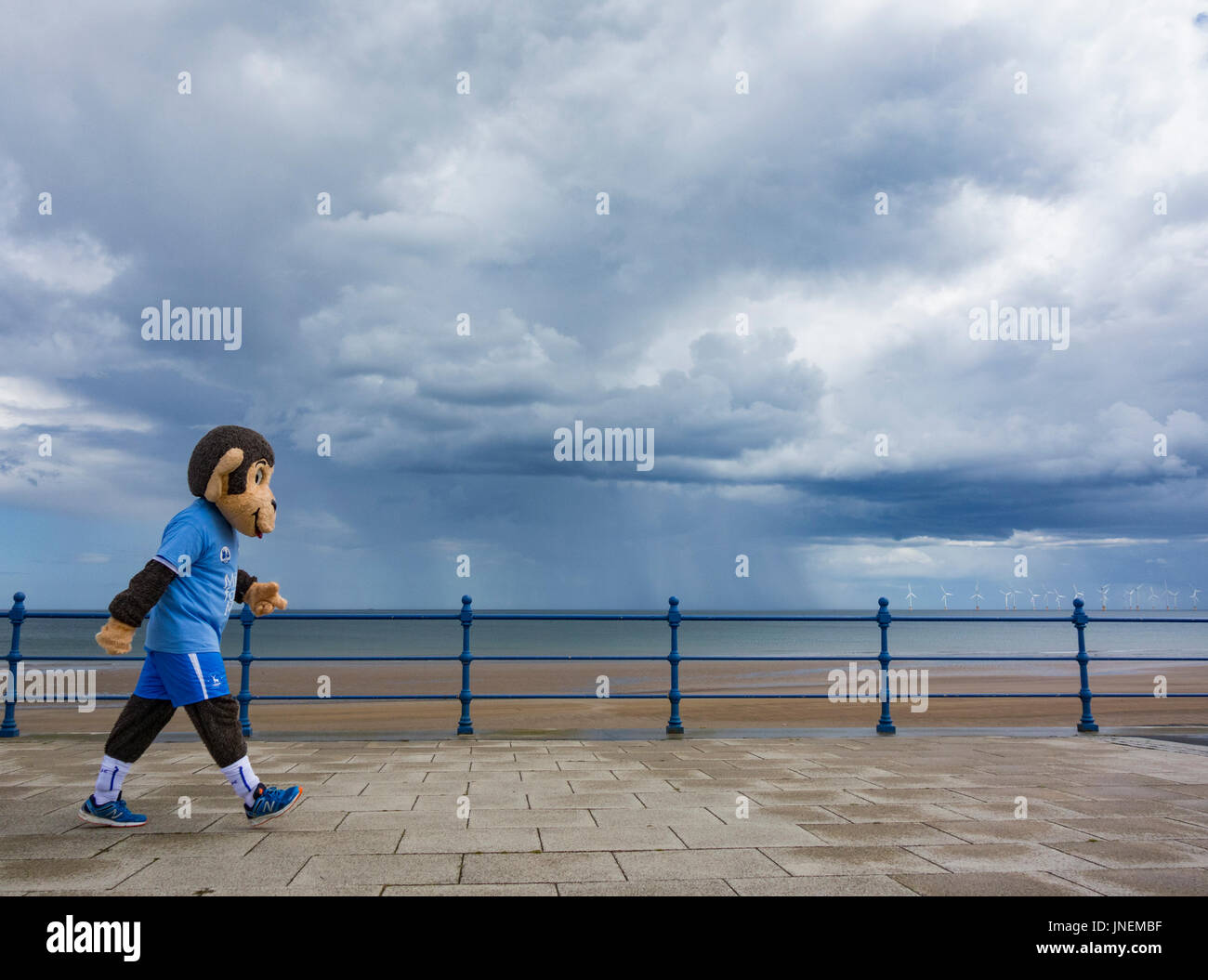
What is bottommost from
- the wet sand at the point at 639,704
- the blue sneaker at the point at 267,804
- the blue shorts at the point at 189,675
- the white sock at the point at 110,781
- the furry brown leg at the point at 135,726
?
the wet sand at the point at 639,704

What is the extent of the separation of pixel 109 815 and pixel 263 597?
128 centimetres

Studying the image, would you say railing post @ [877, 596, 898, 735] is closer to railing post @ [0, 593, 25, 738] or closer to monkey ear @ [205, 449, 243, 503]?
monkey ear @ [205, 449, 243, 503]

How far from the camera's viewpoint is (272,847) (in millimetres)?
3762

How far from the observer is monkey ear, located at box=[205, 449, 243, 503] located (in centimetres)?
423

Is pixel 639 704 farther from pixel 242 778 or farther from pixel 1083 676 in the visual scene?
pixel 242 778

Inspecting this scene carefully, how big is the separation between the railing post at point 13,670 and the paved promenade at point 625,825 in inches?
24.2

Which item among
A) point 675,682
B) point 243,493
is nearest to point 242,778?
point 243,493

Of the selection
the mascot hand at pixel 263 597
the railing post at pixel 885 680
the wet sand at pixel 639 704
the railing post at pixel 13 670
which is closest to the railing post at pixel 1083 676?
the wet sand at pixel 639 704

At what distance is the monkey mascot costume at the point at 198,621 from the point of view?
3990 millimetres

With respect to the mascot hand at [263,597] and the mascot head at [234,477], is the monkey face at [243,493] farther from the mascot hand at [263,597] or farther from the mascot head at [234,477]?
the mascot hand at [263,597]

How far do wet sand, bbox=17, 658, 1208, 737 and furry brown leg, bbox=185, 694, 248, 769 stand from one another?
3.62 metres

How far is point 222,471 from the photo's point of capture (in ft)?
14.0
